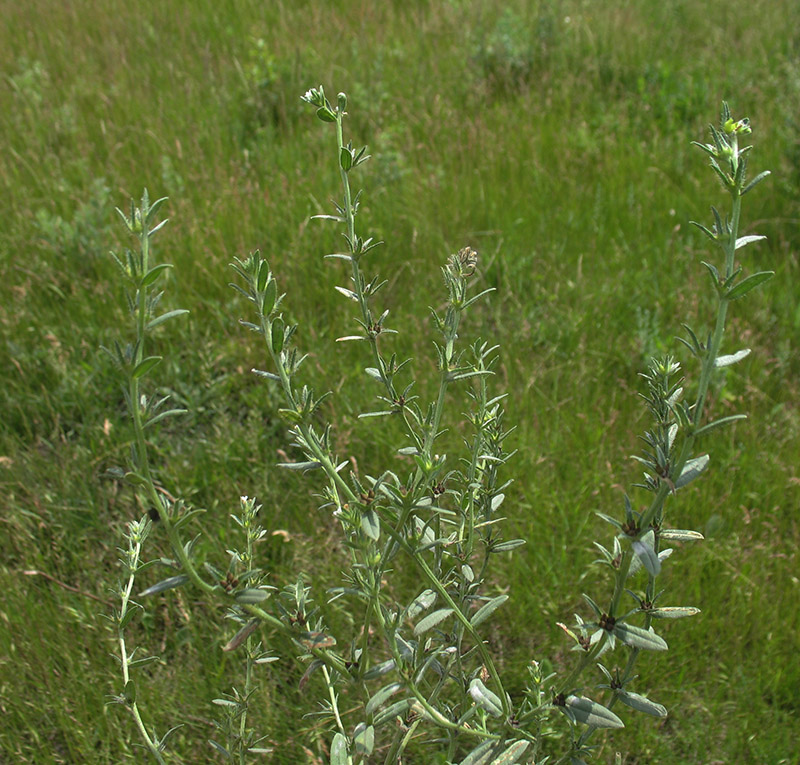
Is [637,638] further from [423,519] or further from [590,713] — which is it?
[423,519]

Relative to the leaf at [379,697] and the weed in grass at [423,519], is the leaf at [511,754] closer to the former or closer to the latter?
the weed in grass at [423,519]

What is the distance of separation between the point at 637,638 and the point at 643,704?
0.16 meters

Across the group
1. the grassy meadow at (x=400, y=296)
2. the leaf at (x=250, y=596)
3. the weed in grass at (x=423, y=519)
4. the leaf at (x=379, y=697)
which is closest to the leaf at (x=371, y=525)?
the weed in grass at (x=423, y=519)

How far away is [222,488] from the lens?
2.55 metres

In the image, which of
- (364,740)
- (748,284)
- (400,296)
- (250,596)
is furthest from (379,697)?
(400,296)

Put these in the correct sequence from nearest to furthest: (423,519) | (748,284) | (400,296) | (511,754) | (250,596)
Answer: (748,284) → (250,596) → (511,754) → (423,519) → (400,296)

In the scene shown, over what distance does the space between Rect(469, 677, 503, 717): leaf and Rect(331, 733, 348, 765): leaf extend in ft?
0.76

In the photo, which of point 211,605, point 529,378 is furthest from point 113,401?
point 529,378

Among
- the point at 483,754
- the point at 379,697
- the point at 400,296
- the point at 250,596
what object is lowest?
the point at 400,296

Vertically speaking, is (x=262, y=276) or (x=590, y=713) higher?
(x=262, y=276)

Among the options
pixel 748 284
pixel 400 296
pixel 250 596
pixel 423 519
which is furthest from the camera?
pixel 400 296

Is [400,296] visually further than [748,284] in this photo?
Yes

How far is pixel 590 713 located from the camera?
1.22m

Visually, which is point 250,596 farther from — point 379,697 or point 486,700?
point 486,700
